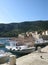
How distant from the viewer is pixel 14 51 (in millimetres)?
36094

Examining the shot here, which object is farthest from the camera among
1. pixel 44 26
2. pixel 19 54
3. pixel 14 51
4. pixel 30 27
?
pixel 30 27

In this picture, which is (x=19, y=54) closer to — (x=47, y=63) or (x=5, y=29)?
(x=47, y=63)

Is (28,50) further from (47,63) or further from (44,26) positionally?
(44,26)

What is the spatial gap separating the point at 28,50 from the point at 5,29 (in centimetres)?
12999

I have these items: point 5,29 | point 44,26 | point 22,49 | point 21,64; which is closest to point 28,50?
point 22,49

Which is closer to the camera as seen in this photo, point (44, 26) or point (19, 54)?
point (19, 54)

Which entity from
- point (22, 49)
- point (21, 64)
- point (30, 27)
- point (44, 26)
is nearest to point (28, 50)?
point (22, 49)

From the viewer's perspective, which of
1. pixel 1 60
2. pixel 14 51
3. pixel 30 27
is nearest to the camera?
pixel 1 60

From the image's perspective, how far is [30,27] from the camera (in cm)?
15312

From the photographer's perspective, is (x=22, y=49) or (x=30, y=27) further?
(x=30, y=27)

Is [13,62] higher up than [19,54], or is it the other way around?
[13,62]

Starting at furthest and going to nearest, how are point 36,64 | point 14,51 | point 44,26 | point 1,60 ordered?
1. point 44,26
2. point 14,51
3. point 1,60
4. point 36,64

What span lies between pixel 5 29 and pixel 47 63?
150 meters

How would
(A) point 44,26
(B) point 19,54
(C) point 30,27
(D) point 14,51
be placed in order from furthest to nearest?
(C) point 30,27 < (A) point 44,26 < (D) point 14,51 < (B) point 19,54
